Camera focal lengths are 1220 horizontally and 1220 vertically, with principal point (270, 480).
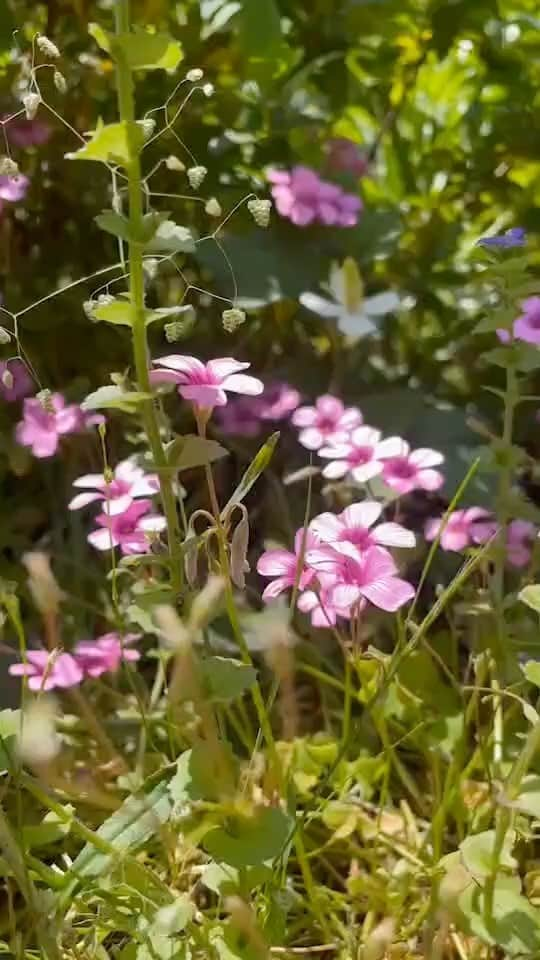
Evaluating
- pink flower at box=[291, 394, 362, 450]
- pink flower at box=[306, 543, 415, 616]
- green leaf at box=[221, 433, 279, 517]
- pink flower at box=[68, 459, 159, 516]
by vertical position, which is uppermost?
green leaf at box=[221, 433, 279, 517]

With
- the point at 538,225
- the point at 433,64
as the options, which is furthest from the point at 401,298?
the point at 433,64

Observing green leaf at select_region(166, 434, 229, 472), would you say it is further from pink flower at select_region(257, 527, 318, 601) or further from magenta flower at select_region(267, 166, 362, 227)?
magenta flower at select_region(267, 166, 362, 227)

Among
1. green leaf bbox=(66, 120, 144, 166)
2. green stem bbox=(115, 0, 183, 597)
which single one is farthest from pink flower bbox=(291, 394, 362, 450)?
green leaf bbox=(66, 120, 144, 166)

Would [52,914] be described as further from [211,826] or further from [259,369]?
[259,369]

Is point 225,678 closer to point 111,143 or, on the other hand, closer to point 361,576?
point 361,576

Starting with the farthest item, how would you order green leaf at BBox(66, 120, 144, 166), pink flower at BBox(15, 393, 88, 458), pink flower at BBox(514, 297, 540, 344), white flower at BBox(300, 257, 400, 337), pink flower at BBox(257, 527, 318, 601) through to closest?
white flower at BBox(300, 257, 400, 337)
pink flower at BBox(15, 393, 88, 458)
pink flower at BBox(514, 297, 540, 344)
pink flower at BBox(257, 527, 318, 601)
green leaf at BBox(66, 120, 144, 166)

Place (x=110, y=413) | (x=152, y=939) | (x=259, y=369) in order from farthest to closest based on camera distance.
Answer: (x=259, y=369) → (x=110, y=413) → (x=152, y=939)

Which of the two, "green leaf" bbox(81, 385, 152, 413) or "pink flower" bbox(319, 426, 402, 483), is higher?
"green leaf" bbox(81, 385, 152, 413)

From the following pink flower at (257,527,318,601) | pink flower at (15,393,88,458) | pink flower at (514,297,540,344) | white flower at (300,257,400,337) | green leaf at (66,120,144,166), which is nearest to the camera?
green leaf at (66,120,144,166)
